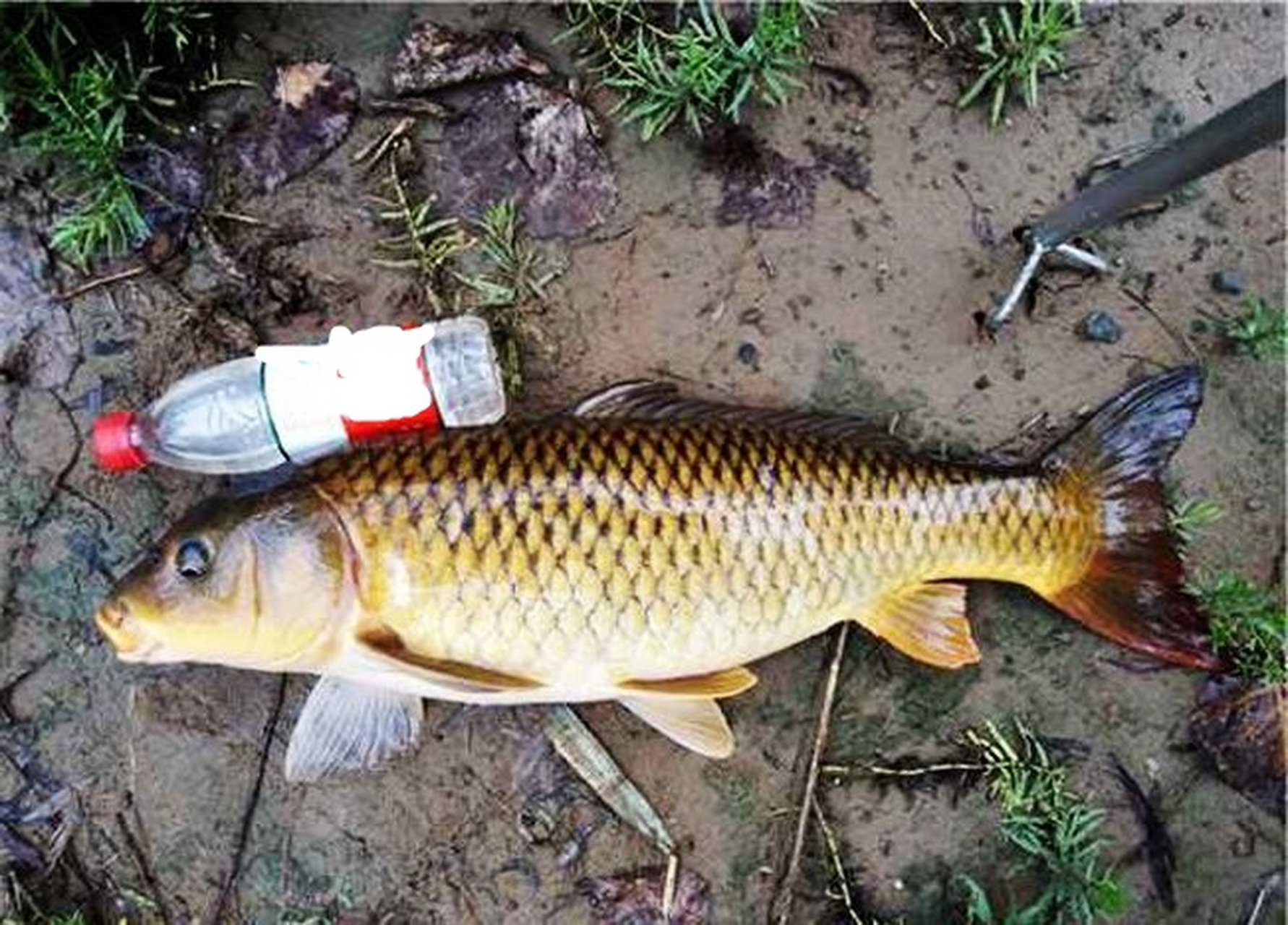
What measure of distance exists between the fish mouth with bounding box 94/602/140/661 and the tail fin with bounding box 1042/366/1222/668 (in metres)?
2.21

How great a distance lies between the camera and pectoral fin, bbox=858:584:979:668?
12.1ft

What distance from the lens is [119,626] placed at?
11.2 ft

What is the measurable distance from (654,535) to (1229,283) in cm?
178

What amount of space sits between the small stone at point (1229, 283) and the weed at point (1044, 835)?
4.26 ft

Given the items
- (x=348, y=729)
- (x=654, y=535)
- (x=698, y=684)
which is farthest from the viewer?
(x=348, y=729)

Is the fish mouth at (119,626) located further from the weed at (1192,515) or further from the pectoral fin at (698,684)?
the weed at (1192,515)

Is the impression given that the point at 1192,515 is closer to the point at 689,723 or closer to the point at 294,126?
the point at 689,723

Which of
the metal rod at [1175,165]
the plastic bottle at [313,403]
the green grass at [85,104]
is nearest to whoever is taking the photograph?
the metal rod at [1175,165]

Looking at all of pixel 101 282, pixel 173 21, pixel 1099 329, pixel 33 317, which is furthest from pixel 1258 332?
pixel 33 317

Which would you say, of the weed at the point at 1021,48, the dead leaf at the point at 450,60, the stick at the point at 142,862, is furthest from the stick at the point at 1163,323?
the stick at the point at 142,862

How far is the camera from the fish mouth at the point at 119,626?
134 inches

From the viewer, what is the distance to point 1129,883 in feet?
13.0

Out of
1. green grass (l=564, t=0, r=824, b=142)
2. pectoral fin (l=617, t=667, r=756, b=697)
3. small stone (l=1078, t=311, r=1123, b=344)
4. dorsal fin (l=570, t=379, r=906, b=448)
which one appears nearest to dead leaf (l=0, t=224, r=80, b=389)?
dorsal fin (l=570, t=379, r=906, b=448)

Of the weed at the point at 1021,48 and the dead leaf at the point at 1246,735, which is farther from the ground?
the weed at the point at 1021,48
